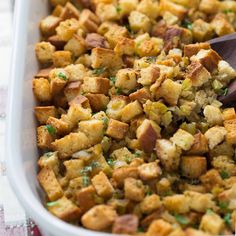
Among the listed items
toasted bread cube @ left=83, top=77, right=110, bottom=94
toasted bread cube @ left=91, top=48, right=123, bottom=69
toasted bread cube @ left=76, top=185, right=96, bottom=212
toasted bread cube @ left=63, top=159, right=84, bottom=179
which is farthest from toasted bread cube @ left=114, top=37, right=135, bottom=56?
toasted bread cube @ left=76, top=185, right=96, bottom=212

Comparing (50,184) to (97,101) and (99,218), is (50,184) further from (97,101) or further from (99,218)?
(97,101)

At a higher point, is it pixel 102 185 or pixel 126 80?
pixel 126 80

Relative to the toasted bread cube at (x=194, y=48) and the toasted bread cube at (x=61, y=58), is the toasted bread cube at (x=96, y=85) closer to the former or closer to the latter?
the toasted bread cube at (x=61, y=58)

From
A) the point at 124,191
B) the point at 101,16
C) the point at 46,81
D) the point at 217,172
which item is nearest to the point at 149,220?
the point at 124,191

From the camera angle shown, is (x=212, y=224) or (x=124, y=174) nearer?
(x=212, y=224)

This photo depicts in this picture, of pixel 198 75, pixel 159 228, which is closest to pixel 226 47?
Answer: pixel 198 75

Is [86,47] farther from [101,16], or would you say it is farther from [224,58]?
[224,58]
